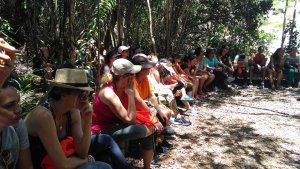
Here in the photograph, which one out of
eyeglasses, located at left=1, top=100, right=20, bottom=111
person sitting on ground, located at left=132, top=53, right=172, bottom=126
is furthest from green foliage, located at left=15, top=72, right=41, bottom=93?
eyeglasses, located at left=1, top=100, right=20, bottom=111

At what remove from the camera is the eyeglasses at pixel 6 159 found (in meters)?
2.12

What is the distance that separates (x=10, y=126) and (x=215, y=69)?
764 centimetres

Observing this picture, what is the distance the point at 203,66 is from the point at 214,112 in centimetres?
202

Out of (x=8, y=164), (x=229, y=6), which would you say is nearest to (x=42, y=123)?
(x=8, y=164)

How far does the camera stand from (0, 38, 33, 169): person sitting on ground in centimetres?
148

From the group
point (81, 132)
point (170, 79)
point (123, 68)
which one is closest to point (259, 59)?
point (170, 79)

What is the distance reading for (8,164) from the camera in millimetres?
2191

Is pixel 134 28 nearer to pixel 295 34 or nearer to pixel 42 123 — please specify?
pixel 295 34

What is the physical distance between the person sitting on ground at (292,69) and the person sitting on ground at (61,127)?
344 inches

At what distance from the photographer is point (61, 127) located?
9.07 feet

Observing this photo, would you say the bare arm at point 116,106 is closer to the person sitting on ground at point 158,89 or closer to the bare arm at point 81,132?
the bare arm at point 81,132

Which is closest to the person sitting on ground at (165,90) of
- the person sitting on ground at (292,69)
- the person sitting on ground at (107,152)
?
the person sitting on ground at (107,152)

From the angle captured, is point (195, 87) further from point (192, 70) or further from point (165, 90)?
point (165, 90)

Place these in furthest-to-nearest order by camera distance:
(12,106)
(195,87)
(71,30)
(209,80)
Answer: (209,80)
(195,87)
(71,30)
(12,106)
